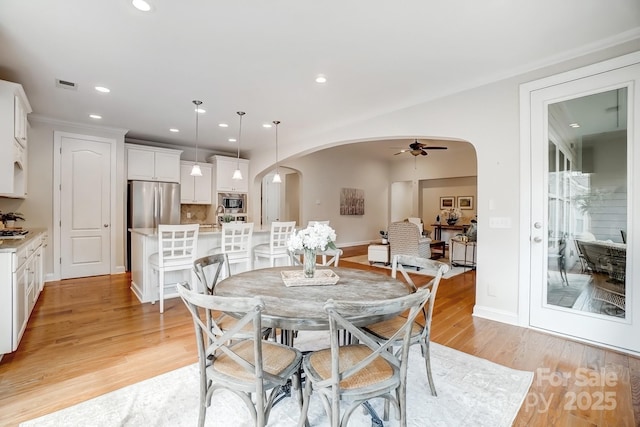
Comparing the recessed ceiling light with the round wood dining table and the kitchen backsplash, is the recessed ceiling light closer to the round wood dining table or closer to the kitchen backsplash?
the round wood dining table

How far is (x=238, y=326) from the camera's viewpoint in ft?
4.19

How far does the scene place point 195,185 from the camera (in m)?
6.60

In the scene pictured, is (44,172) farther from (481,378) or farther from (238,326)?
(481,378)

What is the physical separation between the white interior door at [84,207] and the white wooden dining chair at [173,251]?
220cm

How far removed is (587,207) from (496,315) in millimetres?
1383

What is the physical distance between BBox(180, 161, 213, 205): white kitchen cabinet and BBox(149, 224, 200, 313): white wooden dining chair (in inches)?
112

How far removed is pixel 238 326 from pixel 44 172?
5.52m

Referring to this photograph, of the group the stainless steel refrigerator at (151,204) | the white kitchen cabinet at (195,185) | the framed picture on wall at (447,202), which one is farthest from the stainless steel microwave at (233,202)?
the framed picture on wall at (447,202)

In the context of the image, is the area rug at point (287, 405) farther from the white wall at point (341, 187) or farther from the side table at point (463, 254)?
the white wall at point (341, 187)

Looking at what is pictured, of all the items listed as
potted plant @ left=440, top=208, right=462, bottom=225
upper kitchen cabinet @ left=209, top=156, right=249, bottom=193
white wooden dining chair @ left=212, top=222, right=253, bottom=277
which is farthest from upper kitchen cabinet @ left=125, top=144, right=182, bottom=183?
potted plant @ left=440, top=208, right=462, bottom=225

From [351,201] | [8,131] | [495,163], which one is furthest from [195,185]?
[495,163]

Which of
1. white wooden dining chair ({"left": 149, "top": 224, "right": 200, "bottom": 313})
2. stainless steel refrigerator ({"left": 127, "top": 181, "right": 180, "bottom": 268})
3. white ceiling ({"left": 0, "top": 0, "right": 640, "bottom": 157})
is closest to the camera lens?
white ceiling ({"left": 0, "top": 0, "right": 640, "bottom": 157})

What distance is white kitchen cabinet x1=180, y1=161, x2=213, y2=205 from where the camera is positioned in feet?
21.1

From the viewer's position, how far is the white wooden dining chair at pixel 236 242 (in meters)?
3.90
